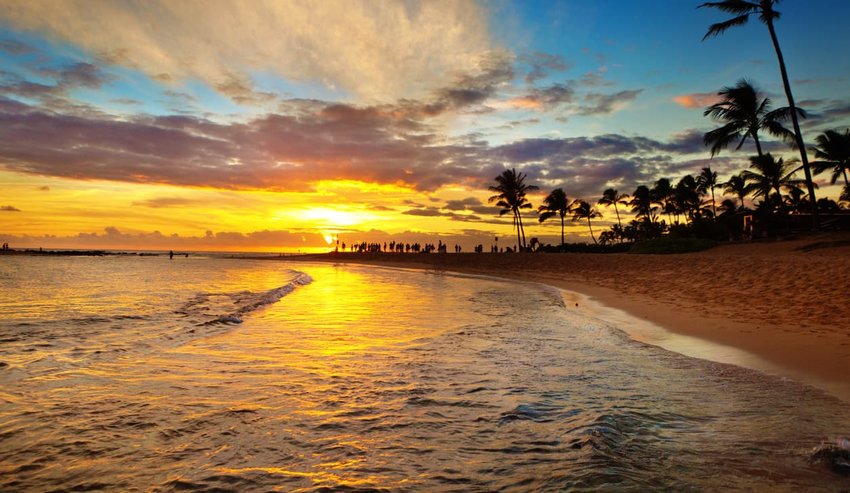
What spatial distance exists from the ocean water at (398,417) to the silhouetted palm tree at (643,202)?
76.5m

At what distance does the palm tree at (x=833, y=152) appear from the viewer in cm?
3938

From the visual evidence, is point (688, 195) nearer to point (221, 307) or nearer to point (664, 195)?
point (664, 195)

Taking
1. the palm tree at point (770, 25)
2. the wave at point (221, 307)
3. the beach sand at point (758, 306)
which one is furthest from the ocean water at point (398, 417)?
the palm tree at point (770, 25)

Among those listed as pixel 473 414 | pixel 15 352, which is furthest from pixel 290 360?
pixel 15 352

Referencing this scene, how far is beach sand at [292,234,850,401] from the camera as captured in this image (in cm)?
746

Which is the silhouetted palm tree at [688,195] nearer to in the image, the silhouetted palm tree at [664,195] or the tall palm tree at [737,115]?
the silhouetted palm tree at [664,195]

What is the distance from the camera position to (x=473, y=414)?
4793 millimetres

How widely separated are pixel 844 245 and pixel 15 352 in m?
Answer: 31.3

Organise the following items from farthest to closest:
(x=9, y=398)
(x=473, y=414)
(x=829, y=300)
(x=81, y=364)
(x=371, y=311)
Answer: (x=371, y=311), (x=829, y=300), (x=81, y=364), (x=9, y=398), (x=473, y=414)

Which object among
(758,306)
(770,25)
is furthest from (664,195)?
(758,306)

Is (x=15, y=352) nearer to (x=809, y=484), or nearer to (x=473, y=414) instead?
(x=473, y=414)

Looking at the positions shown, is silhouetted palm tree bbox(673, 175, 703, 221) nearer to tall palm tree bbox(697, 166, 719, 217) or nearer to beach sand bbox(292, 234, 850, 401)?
tall palm tree bbox(697, 166, 719, 217)

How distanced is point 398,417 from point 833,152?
51.5m

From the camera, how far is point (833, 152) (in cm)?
4009
